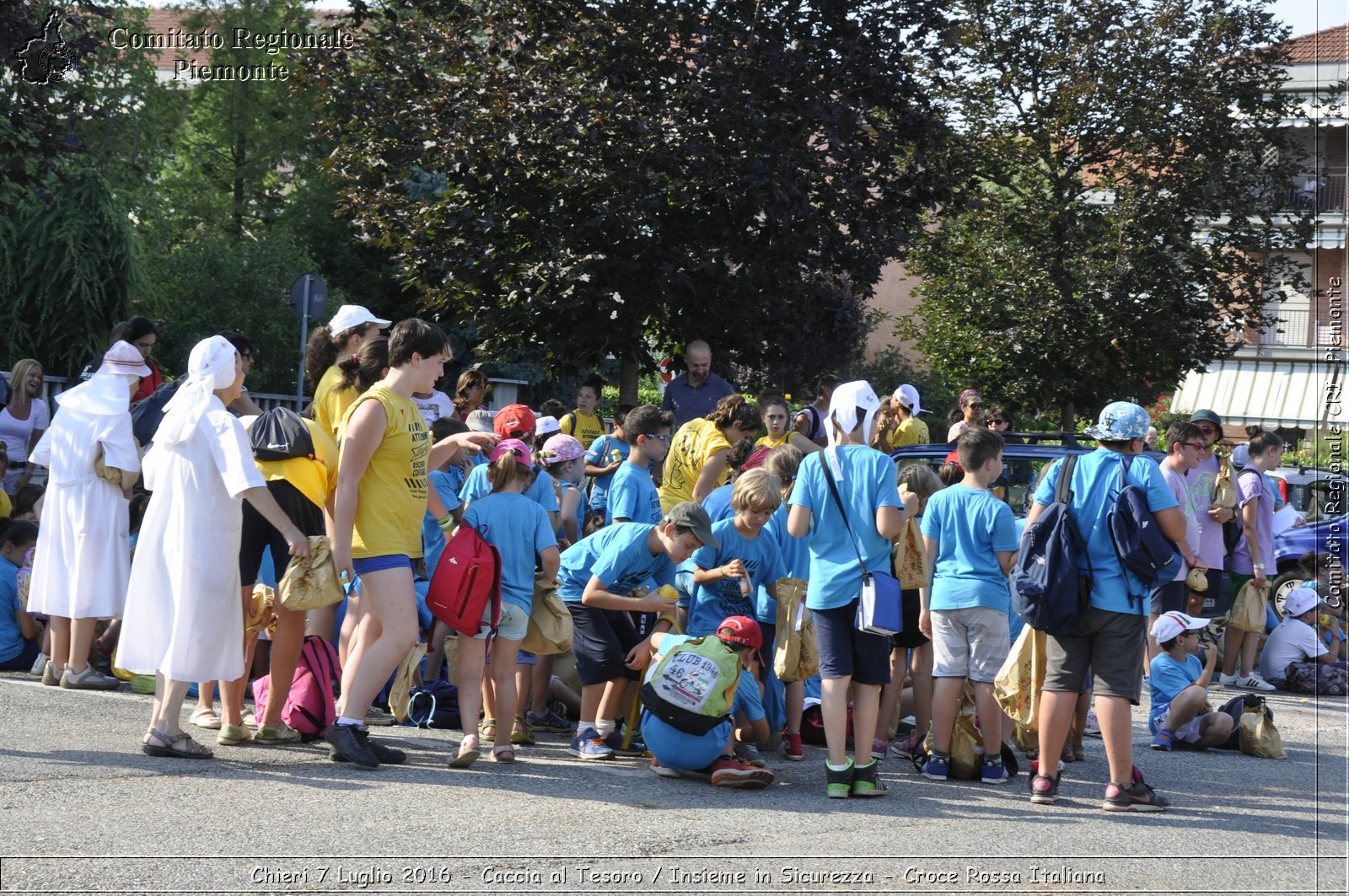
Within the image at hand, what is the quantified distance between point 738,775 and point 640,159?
7.18 m

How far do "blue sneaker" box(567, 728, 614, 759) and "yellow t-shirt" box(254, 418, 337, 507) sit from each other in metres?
1.78

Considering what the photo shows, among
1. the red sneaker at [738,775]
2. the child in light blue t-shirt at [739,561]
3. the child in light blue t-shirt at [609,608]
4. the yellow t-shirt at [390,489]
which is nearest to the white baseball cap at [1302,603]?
the child in light blue t-shirt at [739,561]

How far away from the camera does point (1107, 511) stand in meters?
6.82

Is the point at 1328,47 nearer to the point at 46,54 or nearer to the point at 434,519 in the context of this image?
the point at 46,54

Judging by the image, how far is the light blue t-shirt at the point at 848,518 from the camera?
6688 mm

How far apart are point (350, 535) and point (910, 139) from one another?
8885 millimetres

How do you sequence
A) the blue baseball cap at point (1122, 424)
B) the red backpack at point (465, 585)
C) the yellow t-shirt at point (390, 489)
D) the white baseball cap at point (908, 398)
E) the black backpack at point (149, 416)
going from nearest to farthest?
the yellow t-shirt at point (390, 489) < the red backpack at point (465, 585) < the blue baseball cap at point (1122, 424) < the black backpack at point (149, 416) < the white baseball cap at point (908, 398)

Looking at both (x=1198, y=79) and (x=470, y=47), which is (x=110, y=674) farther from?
(x=1198, y=79)

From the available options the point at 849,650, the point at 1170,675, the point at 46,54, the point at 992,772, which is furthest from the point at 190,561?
the point at 46,54

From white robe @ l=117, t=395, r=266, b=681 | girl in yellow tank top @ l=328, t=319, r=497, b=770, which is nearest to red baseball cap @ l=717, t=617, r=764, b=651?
girl in yellow tank top @ l=328, t=319, r=497, b=770

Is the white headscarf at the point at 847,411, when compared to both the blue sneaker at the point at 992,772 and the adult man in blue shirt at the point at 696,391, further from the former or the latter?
the adult man in blue shirt at the point at 696,391

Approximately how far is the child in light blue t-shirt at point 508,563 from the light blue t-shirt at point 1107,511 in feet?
8.31

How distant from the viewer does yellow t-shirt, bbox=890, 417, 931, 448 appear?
12617 mm

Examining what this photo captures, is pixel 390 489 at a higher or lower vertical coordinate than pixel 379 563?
higher
